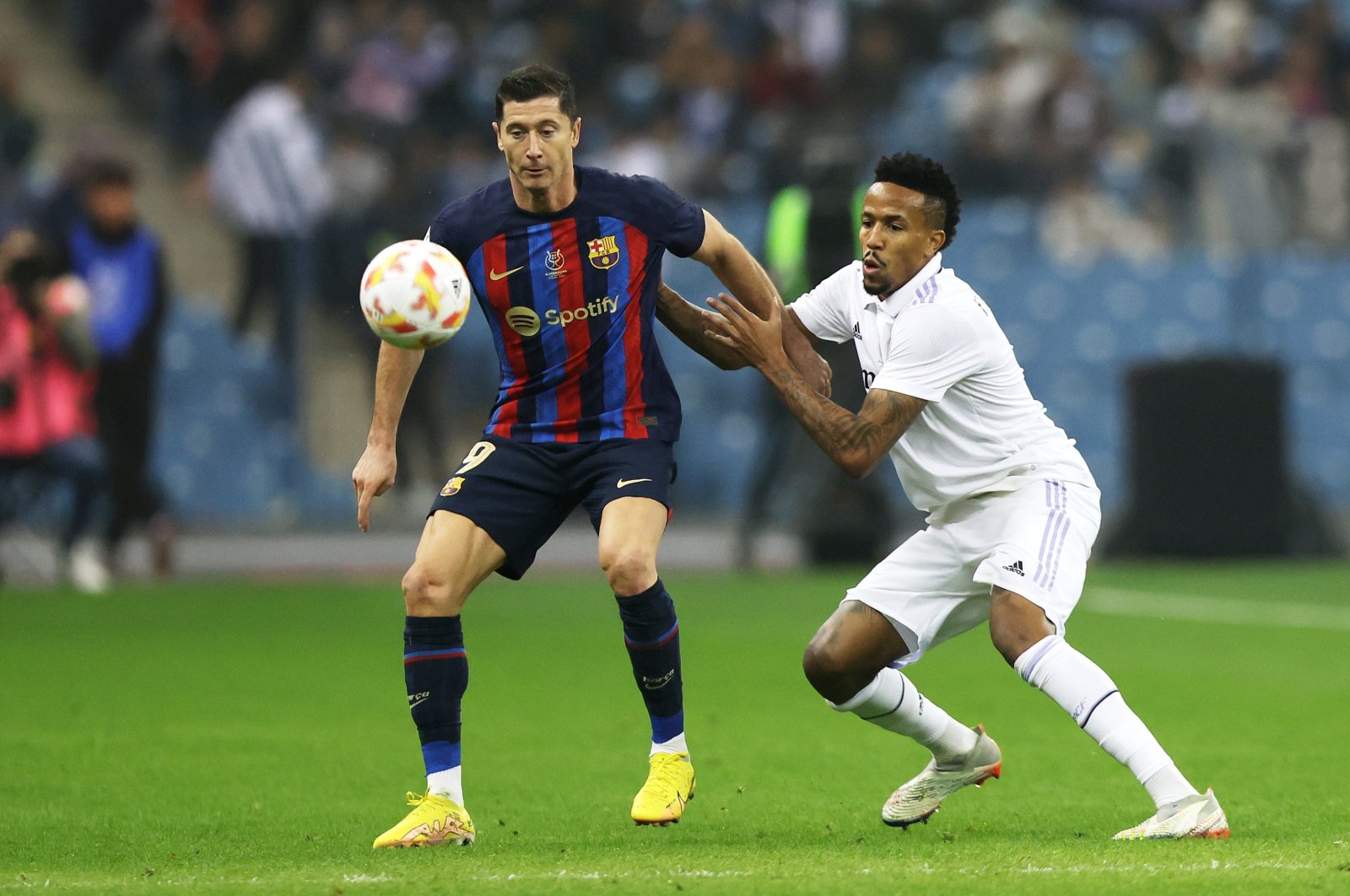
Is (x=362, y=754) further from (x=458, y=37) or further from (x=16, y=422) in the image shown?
(x=458, y=37)

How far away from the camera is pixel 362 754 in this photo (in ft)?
24.9

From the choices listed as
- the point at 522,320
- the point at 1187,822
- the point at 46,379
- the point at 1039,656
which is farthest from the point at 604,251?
the point at 46,379

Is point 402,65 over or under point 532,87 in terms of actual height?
over

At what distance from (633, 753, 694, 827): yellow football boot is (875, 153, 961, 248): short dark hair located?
181 centimetres

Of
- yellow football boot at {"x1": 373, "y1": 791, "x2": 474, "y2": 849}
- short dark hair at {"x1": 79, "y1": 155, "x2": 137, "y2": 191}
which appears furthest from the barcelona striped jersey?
short dark hair at {"x1": 79, "y1": 155, "x2": 137, "y2": 191}

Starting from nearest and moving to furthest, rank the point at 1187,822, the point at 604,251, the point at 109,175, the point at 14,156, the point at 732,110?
the point at 1187,822 < the point at 604,251 < the point at 109,175 < the point at 14,156 < the point at 732,110

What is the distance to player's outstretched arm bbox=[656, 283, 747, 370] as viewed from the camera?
6336 millimetres

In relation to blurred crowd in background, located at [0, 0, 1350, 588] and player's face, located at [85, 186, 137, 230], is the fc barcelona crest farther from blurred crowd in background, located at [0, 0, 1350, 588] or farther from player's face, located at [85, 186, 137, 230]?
player's face, located at [85, 186, 137, 230]

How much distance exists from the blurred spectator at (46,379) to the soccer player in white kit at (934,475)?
28.4ft

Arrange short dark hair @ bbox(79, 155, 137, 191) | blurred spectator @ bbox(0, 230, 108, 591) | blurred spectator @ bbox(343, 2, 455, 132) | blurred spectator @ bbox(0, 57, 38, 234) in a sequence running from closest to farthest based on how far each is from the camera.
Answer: blurred spectator @ bbox(0, 230, 108, 591) < short dark hair @ bbox(79, 155, 137, 191) < blurred spectator @ bbox(0, 57, 38, 234) < blurred spectator @ bbox(343, 2, 455, 132)

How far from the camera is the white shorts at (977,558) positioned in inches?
230

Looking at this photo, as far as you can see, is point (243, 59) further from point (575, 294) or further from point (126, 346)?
point (575, 294)

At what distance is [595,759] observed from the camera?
7477 millimetres

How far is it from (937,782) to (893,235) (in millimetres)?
1675
